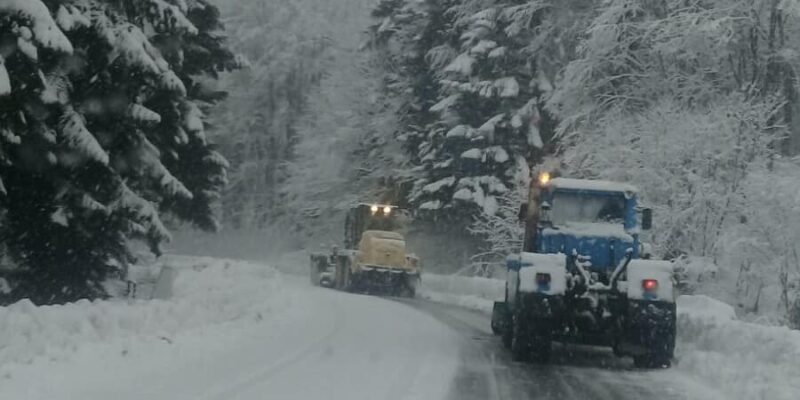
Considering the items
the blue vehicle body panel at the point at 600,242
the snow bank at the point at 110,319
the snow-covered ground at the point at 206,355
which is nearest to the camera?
Answer: the snow-covered ground at the point at 206,355

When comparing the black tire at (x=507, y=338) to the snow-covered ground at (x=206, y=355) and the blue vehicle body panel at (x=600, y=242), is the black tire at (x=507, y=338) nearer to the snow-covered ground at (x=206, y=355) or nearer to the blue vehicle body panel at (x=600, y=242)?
the snow-covered ground at (x=206, y=355)

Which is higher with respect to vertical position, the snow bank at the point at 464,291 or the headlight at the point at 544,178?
the headlight at the point at 544,178

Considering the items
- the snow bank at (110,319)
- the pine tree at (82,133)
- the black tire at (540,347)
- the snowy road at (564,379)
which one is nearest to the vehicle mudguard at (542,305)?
the black tire at (540,347)

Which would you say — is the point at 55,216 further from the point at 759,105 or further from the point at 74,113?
the point at 759,105

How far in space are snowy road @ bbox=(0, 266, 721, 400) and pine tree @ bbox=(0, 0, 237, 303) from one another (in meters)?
2.31

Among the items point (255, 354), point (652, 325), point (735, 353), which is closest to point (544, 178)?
point (652, 325)

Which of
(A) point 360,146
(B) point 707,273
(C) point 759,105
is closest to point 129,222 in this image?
(B) point 707,273

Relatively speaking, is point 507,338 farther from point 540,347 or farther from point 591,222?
point 591,222

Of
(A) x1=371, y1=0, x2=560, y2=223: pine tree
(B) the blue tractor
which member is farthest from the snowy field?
(A) x1=371, y1=0, x2=560, y2=223: pine tree

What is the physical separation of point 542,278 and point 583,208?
2.28m

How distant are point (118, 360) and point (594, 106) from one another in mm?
20734

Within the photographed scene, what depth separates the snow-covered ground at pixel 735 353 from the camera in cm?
Result: 1077

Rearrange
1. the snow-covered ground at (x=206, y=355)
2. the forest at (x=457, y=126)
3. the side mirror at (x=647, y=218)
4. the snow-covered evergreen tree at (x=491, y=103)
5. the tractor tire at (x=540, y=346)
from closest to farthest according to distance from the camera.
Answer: the snow-covered ground at (x=206, y=355) → the tractor tire at (x=540, y=346) → the side mirror at (x=647, y=218) → the forest at (x=457, y=126) → the snow-covered evergreen tree at (x=491, y=103)

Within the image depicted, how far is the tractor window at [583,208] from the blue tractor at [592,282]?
2cm
